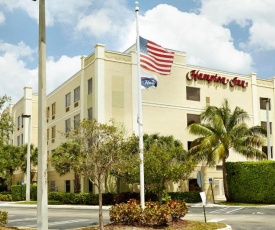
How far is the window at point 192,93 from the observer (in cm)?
4425

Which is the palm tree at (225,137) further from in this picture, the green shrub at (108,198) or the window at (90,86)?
the window at (90,86)

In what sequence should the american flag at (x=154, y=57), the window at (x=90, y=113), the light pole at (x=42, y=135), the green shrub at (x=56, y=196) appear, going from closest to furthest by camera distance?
the light pole at (x=42, y=135), the american flag at (x=154, y=57), the window at (x=90, y=113), the green shrub at (x=56, y=196)

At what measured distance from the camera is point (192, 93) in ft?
146

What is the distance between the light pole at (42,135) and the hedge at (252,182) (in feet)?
91.1

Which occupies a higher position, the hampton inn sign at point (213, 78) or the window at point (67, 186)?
the hampton inn sign at point (213, 78)

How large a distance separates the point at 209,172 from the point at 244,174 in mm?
7193

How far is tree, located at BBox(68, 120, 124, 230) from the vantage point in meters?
15.9

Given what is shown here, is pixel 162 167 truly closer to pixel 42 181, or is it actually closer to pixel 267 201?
pixel 42 181

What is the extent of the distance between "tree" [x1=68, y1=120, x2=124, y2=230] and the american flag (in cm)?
456

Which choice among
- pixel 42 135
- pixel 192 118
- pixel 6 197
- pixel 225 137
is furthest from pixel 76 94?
pixel 42 135

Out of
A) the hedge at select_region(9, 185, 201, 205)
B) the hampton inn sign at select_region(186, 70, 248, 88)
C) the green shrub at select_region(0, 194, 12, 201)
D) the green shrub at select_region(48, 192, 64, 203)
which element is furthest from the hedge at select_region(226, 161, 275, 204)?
the green shrub at select_region(0, 194, 12, 201)

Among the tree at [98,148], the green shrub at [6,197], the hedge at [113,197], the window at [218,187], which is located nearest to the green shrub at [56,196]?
the hedge at [113,197]

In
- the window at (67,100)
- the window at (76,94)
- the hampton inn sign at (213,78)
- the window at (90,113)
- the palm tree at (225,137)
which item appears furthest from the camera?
the window at (67,100)

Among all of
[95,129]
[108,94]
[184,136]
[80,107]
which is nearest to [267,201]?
[184,136]
